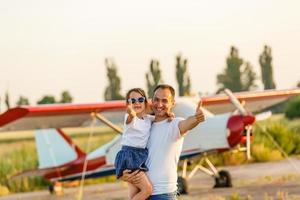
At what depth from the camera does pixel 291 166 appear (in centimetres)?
1662

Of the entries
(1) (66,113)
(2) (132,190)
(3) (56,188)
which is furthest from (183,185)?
(2) (132,190)

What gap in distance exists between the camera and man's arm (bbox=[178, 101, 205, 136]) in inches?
156

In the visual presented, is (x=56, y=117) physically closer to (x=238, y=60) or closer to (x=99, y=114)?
(x=99, y=114)

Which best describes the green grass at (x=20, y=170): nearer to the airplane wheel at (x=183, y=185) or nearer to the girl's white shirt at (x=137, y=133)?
the airplane wheel at (x=183, y=185)

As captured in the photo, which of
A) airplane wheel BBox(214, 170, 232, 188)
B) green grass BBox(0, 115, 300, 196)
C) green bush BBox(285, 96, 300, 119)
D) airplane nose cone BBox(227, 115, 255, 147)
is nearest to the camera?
airplane nose cone BBox(227, 115, 255, 147)

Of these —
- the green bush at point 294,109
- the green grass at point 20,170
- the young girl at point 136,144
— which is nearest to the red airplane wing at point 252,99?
the green grass at point 20,170

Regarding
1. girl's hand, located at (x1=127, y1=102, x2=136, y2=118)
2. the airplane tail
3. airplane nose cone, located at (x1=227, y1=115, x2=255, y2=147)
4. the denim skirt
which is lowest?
the airplane tail

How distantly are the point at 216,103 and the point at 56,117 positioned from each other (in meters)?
3.87

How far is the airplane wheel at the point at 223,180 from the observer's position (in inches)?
489

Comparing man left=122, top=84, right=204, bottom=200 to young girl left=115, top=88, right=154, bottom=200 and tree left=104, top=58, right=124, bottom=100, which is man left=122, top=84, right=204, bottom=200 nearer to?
young girl left=115, top=88, right=154, bottom=200

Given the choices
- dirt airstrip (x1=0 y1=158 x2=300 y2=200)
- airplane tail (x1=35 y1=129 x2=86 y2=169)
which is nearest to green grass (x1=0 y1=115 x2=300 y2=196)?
dirt airstrip (x1=0 y1=158 x2=300 y2=200)

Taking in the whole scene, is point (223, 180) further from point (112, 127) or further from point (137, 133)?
point (137, 133)

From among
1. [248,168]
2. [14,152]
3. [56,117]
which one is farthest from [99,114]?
[14,152]

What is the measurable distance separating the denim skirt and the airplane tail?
10.8 m
